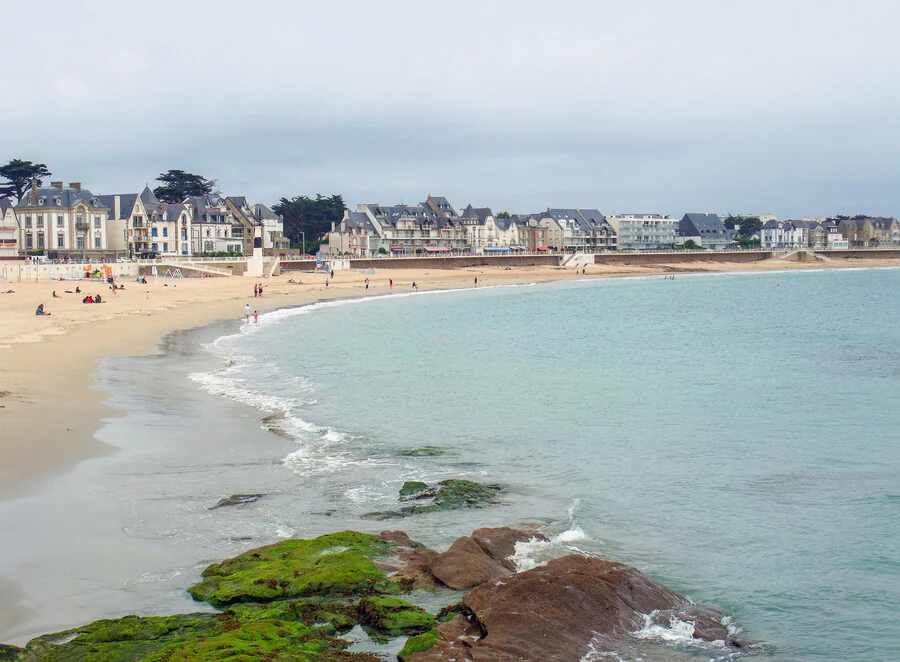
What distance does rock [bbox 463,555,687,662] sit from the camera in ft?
29.2

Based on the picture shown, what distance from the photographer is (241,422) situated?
20750 mm

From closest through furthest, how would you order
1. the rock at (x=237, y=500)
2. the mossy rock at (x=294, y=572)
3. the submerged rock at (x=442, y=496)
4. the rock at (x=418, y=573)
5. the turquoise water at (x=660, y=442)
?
the mossy rock at (x=294, y=572), the rock at (x=418, y=573), the turquoise water at (x=660, y=442), the submerged rock at (x=442, y=496), the rock at (x=237, y=500)

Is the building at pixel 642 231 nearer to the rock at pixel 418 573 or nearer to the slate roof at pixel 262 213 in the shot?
the slate roof at pixel 262 213

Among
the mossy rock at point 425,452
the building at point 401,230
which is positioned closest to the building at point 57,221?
the building at point 401,230

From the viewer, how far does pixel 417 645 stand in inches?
352

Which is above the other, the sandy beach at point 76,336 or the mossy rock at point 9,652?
the sandy beach at point 76,336

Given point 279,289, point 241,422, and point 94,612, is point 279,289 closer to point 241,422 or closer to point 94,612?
point 241,422

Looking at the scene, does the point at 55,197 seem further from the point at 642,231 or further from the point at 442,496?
the point at 642,231

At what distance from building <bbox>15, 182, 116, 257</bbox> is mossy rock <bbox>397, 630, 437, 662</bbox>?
94.2 metres

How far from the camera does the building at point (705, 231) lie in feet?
619

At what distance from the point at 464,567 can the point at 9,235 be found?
3478 inches

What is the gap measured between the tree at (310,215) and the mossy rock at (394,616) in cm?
13881

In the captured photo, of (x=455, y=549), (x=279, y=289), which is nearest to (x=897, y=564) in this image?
(x=455, y=549)

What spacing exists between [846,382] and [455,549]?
21.6 metres
